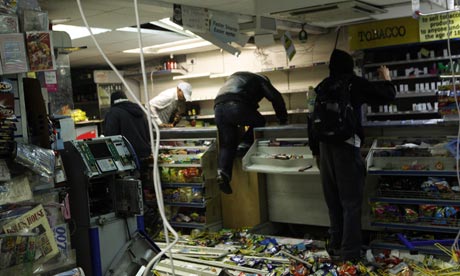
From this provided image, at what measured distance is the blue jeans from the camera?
5352 mm

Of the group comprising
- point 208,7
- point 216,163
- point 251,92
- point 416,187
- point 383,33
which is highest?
point 208,7

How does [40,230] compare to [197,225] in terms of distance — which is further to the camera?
[197,225]

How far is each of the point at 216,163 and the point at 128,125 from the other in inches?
44.0

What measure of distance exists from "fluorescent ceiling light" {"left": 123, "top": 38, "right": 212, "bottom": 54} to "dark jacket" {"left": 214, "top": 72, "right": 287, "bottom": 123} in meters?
2.21

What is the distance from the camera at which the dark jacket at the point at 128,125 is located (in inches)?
215

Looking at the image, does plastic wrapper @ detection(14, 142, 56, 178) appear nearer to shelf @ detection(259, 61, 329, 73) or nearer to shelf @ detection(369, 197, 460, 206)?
shelf @ detection(369, 197, 460, 206)

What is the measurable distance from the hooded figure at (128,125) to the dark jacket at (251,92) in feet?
3.21

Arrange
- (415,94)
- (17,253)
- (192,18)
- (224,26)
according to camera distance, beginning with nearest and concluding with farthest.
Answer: (17,253)
(192,18)
(224,26)
(415,94)

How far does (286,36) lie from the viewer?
5676mm

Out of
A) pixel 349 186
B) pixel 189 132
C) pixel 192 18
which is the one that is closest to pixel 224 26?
pixel 192 18

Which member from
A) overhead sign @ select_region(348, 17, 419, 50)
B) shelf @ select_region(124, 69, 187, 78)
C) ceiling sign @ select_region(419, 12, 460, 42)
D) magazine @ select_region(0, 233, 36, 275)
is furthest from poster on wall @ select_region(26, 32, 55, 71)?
shelf @ select_region(124, 69, 187, 78)

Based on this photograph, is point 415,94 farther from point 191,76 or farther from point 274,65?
point 191,76

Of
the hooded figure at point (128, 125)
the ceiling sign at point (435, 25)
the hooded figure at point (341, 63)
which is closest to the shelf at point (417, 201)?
the hooded figure at point (341, 63)

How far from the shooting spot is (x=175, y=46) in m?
8.22
